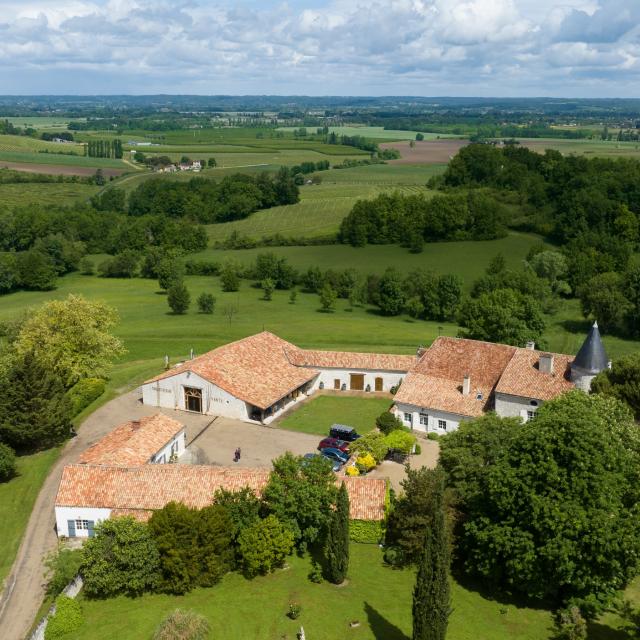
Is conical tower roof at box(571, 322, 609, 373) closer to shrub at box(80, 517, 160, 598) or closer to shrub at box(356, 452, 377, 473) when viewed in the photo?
shrub at box(356, 452, 377, 473)

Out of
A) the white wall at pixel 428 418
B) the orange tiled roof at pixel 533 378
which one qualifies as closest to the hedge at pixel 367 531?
the white wall at pixel 428 418

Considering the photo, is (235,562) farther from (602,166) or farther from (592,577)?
(602,166)

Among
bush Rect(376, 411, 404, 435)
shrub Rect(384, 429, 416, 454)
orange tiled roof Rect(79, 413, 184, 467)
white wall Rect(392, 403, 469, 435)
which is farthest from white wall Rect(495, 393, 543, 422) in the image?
orange tiled roof Rect(79, 413, 184, 467)

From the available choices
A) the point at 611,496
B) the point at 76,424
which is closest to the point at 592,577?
the point at 611,496

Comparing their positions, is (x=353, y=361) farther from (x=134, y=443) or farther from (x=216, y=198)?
(x=216, y=198)

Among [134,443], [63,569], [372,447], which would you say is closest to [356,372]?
[372,447]

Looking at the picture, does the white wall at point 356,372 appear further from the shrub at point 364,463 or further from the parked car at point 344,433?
the shrub at point 364,463

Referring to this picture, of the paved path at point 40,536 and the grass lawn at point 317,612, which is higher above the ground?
the grass lawn at point 317,612
